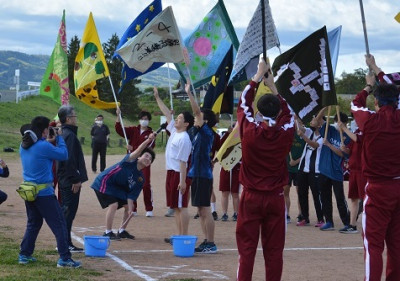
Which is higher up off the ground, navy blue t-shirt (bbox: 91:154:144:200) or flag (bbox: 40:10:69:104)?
flag (bbox: 40:10:69:104)

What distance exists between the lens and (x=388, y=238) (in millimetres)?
8133

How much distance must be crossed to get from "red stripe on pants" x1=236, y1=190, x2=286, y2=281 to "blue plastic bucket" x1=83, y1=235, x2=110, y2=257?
3.30m

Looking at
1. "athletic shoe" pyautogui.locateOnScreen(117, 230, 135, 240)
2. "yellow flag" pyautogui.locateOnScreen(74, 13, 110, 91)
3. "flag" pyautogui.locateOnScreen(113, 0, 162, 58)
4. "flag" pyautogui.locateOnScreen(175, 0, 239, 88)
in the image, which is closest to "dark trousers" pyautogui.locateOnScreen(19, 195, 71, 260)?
"athletic shoe" pyautogui.locateOnScreen(117, 230, 135, 240)

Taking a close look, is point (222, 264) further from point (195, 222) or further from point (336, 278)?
point (195, 222)

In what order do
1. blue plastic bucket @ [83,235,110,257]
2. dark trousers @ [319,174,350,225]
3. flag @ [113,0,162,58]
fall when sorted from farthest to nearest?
flag @ [113,0,162,58], dark trousers @ [319,174,350,225], blue plastic bucket @ [83,235,110,257]

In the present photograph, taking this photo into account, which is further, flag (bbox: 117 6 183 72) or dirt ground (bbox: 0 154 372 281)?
flag (bbox: 117 6 183 72)

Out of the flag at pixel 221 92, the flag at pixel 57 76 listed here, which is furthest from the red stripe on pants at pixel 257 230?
the flag at pixel 57 76

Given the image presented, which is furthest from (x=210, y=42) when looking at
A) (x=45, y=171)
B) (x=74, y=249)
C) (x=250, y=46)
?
(x=45, y=171)

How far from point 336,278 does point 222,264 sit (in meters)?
1.59

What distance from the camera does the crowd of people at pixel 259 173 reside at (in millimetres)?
7988

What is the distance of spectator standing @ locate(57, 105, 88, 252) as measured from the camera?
1091 cm

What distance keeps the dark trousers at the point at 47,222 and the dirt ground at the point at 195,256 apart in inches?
20.2

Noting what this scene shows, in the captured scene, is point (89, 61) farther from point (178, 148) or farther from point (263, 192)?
point (263, 192)

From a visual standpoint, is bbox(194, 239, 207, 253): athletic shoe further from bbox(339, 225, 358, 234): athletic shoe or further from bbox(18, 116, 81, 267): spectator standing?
bbox(339, 225, 358, 234): athletic shoe
